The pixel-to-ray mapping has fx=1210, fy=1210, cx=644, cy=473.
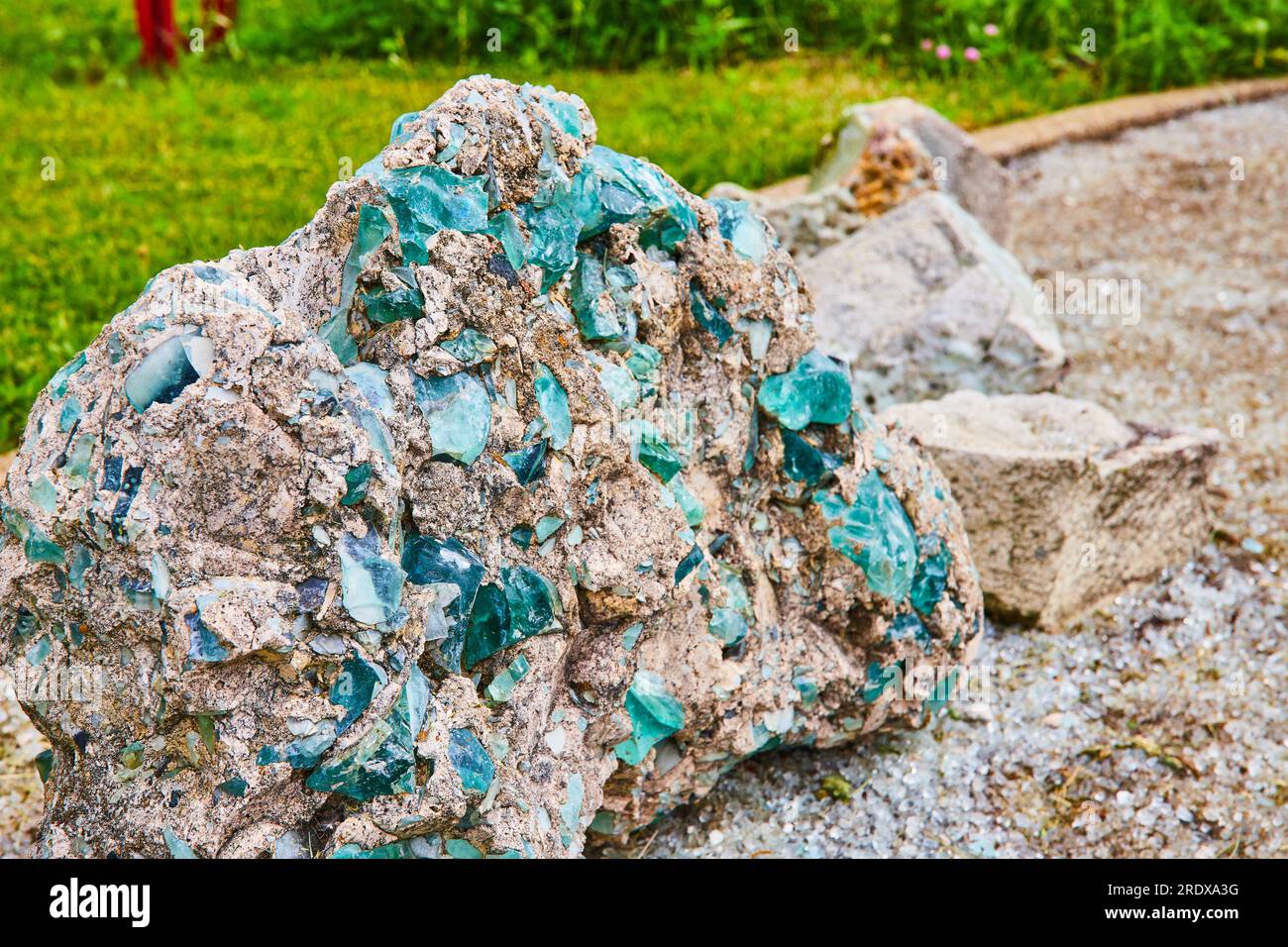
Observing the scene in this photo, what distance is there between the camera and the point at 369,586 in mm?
1400

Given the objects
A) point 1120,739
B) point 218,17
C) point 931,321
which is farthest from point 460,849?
point 218,17

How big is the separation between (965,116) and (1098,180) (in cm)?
67

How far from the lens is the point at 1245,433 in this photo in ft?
11.5

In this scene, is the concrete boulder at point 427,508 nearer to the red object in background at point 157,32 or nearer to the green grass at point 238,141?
the green grass at point 238,141

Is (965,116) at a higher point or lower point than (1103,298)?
higher

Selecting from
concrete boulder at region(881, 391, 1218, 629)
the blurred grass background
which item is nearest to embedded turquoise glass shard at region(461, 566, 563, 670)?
concrete boulder at region(881, 391, 1218, 629)

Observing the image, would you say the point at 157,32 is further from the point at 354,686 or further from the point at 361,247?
the point at 354,686

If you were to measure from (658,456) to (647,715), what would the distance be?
405mm

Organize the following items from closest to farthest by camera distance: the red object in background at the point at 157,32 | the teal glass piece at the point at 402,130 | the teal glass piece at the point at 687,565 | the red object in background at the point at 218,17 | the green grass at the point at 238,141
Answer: the teal glass piece at the point at 402,130 → the teal glass piece at the point at 687,565 → the green grass at the point at 238,141 → the red object in background at the point at 157,32 → the red object in background at the point at 218,17

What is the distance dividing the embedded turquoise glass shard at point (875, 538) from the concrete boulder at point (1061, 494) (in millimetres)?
562

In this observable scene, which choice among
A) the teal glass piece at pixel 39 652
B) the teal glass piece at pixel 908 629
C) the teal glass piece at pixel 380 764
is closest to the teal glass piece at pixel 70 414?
the teal glass piece at pixel 39 652

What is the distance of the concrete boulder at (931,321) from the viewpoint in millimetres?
3369
